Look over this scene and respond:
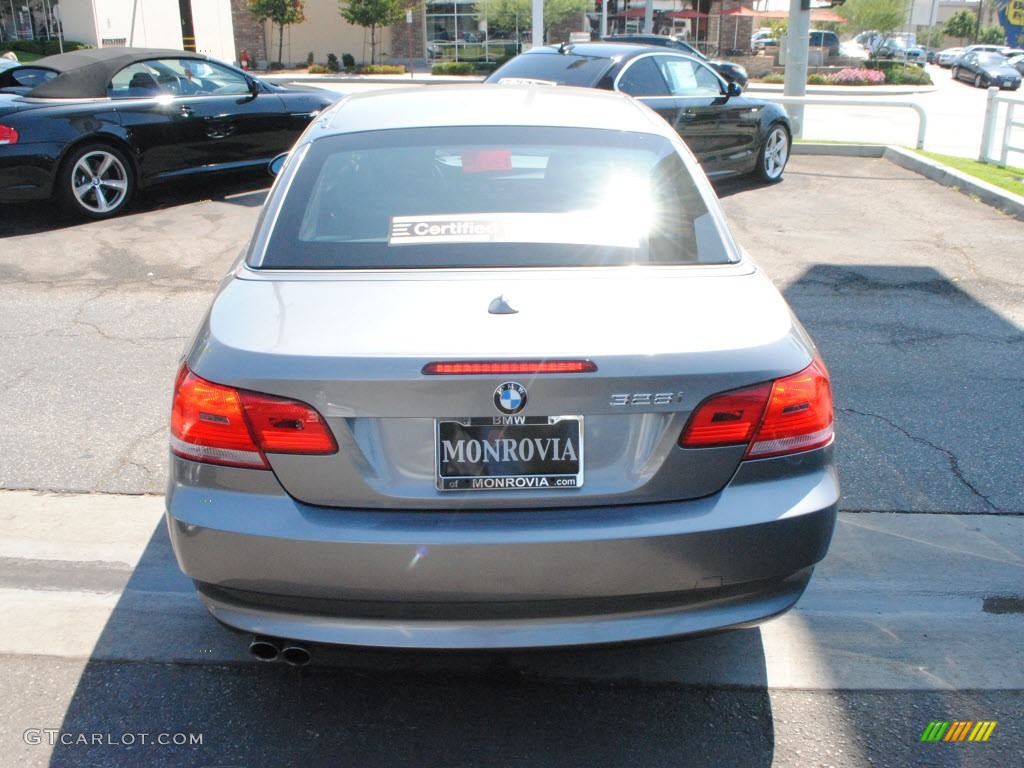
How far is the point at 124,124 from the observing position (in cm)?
925

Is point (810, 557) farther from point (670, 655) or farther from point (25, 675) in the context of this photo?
point (25, 675)

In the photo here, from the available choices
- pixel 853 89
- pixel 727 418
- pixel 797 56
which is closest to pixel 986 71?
pixel 853 89

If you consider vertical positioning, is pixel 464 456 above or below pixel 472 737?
above

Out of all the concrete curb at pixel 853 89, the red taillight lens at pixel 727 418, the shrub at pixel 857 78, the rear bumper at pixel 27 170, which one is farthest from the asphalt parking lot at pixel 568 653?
the shrub at pixel 857 78

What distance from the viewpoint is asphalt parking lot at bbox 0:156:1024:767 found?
2.88m

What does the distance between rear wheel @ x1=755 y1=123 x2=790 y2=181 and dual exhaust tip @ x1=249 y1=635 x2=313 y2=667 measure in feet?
32.8

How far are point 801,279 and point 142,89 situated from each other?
637 centimetres

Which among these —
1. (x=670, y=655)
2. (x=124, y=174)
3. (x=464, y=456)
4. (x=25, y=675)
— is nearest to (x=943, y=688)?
(x=670, y=655)

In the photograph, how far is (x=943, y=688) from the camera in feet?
10.3

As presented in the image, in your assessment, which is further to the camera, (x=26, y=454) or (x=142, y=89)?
(x=142, y=89)

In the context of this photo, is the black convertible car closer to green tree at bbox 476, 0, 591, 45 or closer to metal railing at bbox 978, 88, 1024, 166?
metal railing at bbox 978, 88, 1024, 166

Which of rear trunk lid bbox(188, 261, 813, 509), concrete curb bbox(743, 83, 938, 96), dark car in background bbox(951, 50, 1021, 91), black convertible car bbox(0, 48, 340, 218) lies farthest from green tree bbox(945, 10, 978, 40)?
rear trunk lid bbox(188, 261, 813, 509)

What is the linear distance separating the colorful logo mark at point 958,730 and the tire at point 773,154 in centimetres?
940

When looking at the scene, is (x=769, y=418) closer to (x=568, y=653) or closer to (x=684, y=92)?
(x=568, y=653)
